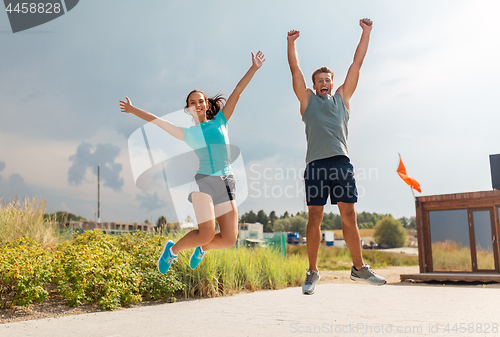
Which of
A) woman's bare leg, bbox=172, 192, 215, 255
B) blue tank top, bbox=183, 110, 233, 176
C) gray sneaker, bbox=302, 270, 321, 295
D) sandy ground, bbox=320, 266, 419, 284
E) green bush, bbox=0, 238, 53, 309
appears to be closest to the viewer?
gray sneaker, bbox=302, 270, 321, 295

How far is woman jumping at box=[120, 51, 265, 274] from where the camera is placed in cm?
386

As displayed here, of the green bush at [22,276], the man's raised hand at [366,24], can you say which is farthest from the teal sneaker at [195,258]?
the green bush at [22,276]

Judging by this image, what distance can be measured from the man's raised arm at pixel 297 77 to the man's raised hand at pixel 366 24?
2.06 feet

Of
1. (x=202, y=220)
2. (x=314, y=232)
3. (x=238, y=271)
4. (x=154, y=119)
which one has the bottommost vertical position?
(x=238, y=271)

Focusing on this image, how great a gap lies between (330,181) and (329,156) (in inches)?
8.8

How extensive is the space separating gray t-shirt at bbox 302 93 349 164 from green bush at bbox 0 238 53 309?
6.95m

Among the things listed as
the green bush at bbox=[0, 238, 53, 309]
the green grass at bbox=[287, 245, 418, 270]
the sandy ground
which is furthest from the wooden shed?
the green bush at bbox=[0, 238, 53, 309]

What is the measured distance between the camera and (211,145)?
13.5 feet

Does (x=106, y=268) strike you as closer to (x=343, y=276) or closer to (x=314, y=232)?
(x=314, y=232)

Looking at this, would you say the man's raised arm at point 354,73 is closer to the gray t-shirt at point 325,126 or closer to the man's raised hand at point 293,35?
the gray t-shirt at point 325,126

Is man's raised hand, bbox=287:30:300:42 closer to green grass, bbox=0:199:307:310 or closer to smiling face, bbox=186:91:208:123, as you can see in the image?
smiling face, bbox=186:91:208:123

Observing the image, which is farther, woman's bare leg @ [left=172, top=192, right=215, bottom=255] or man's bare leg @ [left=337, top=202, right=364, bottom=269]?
woman's bare leg @ [left=172, top=192, right=215, bottom=255]

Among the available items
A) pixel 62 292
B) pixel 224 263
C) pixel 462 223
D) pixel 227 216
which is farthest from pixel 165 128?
pixel 462 223

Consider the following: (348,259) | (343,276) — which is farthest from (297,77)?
(348,259)
